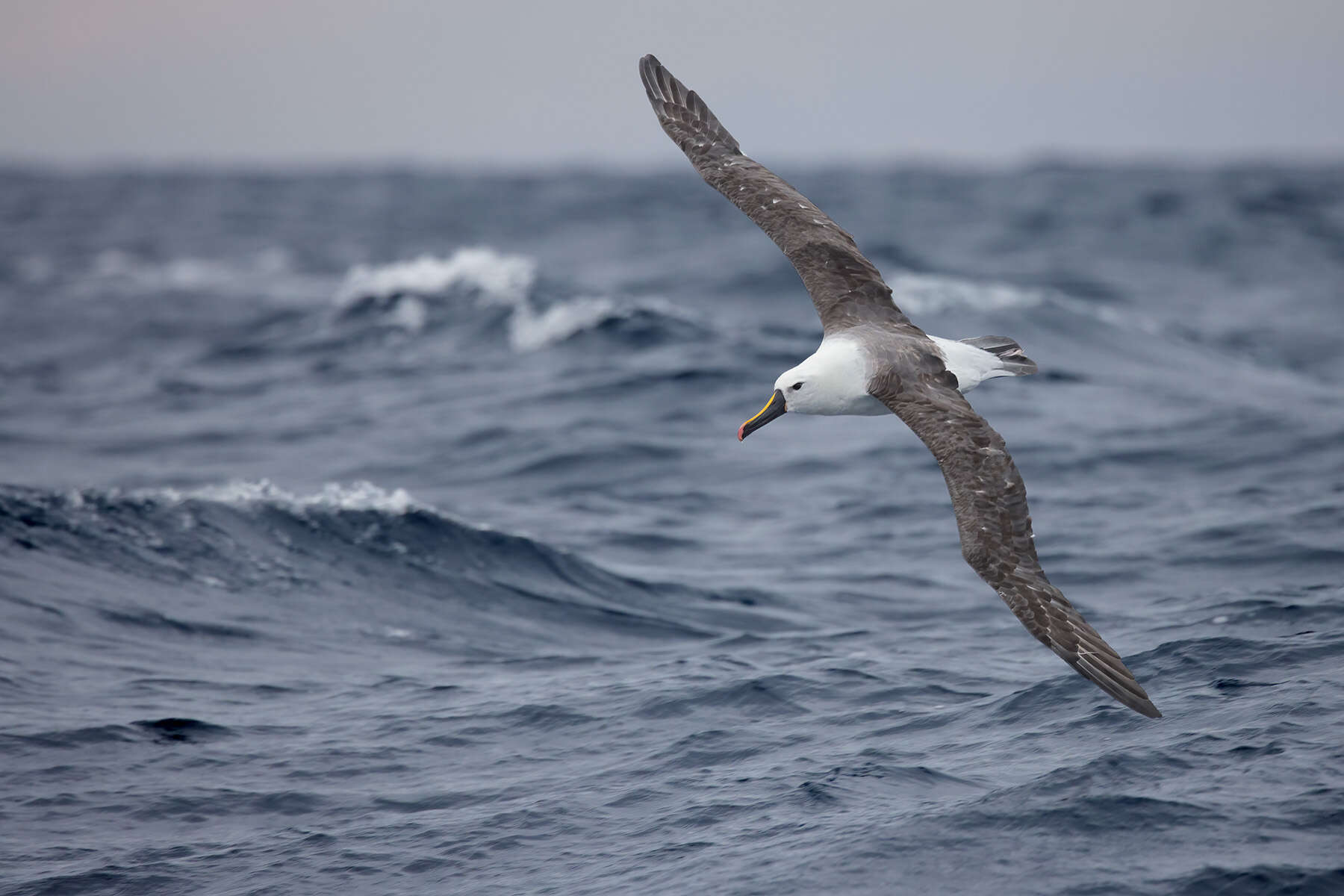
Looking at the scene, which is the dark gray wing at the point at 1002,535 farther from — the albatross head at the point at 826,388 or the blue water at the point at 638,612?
the blue water at the point at 638,612

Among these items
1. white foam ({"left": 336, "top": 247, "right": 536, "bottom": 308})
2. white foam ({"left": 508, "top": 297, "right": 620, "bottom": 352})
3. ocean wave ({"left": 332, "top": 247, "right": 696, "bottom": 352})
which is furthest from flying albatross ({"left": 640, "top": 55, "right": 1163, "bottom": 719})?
white foam ({"left": 336, "top": 247, "right": 536, "bottom": 308})

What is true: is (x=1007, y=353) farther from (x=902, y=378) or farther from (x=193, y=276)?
(x=193, y=276)

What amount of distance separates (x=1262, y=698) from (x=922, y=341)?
3.25 metres

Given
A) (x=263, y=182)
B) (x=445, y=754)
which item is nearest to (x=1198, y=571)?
(x=445, y=754)

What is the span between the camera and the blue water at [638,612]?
26.7ft

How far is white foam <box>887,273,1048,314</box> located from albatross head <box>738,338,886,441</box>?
17518 mm

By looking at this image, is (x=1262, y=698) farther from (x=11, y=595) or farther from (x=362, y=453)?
(x=362, y=453)

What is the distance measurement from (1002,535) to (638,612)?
5.27m

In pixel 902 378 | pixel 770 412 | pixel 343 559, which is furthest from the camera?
pixel 343 559

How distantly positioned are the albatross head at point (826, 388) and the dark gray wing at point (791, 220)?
2.25 feet

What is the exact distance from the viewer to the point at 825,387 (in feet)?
31.7

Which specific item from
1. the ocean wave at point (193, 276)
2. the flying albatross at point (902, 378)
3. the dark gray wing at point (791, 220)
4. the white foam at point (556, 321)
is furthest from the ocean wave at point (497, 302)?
the flying albatross at point (902, 378)

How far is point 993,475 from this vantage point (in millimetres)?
8602

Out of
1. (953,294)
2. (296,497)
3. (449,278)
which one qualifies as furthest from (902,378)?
(449,278)
